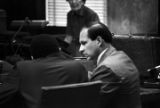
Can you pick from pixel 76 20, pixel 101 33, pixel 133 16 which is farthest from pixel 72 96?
pixel 133 16

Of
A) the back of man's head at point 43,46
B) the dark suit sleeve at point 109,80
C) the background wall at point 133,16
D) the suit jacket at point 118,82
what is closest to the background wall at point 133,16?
the background wall at point 133,16

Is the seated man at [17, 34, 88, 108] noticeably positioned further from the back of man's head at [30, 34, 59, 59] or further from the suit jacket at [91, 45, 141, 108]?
the suit jacket at [91, 45, 141, 108]

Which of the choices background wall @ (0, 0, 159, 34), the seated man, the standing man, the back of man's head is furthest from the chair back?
background wall @ (0, 0, 159, 34)

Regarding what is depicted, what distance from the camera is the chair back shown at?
8.70 feet

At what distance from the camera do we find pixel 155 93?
12.3 feet

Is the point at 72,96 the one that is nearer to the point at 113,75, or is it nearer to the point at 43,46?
the point at 113,75

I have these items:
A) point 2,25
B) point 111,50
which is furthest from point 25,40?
point 111,50

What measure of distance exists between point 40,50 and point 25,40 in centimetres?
370

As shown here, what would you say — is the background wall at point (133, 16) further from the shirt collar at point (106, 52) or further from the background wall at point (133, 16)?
the shirt collar at point (106, 52)

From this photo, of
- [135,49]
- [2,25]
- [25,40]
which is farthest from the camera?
[25,40]

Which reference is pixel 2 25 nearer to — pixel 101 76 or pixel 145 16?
pixel 145 16

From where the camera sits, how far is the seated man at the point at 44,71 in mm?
3072

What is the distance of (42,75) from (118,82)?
1.62 ft

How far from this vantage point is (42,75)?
307 centimetres
